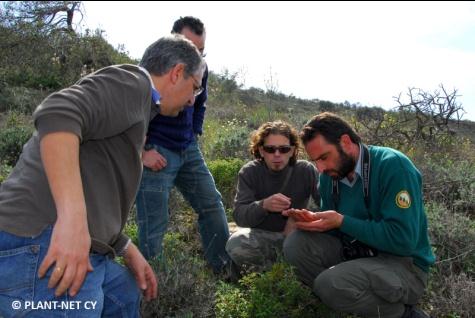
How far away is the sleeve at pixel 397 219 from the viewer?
3299 millimetres

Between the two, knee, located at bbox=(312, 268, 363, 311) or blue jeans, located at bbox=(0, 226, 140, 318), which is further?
knee, located at bbox=(312, 268, 363, 311)

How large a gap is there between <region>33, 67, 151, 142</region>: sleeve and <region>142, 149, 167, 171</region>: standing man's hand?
169 cm

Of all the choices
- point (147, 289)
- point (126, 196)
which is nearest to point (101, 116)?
point (126, 196)

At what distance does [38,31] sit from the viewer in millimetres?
11656

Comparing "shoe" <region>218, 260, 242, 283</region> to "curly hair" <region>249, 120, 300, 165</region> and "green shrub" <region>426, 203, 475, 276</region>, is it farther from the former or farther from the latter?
"green shrub" <region>426, 203, 475, 276</region>

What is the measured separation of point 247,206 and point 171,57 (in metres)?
2.16

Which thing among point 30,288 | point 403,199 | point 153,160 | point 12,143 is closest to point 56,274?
point 30,288

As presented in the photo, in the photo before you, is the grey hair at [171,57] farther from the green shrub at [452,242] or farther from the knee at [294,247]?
the green shrub at [452,242]

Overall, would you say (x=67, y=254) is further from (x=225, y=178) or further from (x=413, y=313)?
(x=225, y=178)

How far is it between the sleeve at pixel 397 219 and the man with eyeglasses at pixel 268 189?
1.03 metres

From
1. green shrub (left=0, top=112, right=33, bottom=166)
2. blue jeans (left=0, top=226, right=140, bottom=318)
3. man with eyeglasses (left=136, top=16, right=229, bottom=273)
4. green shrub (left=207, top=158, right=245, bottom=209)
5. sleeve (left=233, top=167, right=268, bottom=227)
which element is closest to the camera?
blue jeans (left=0, top=226, right=140, bottom=318)

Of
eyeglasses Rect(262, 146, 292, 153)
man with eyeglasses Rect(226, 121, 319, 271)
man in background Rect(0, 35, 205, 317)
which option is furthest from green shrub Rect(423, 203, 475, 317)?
man in background Rect(0, 35, 205, 317)

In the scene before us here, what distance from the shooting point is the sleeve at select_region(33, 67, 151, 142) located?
1783mm

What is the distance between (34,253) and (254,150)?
9.19 feet
